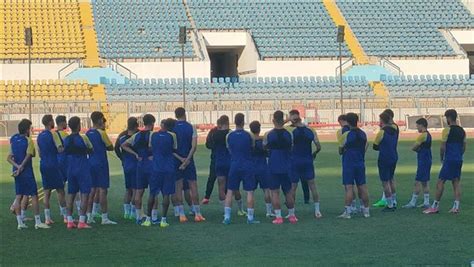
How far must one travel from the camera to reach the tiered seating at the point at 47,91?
2125 inches

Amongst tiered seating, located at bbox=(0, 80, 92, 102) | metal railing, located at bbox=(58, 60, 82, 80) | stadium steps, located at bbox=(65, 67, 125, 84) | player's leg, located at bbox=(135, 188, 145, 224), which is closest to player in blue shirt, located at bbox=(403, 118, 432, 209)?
player's leg, located at bbox=(135, 188, 145, 224)

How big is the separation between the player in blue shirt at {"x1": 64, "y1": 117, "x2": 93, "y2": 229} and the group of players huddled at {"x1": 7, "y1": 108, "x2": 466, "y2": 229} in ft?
0.05

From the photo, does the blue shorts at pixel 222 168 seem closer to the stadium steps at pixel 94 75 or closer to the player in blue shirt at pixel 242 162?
the player in blue shirt at pixel 242 162

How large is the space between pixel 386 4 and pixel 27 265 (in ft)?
197

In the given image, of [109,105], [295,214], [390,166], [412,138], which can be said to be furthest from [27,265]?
[109,105]

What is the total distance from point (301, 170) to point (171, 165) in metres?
2.49

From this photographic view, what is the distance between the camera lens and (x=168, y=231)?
1549cm

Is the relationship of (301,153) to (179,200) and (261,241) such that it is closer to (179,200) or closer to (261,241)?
(179,200)

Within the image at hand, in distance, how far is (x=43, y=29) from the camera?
205 ft

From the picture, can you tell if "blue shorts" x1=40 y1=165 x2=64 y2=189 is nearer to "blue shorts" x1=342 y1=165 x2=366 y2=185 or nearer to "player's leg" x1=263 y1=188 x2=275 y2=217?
"player's leg" x1=263 y1=188 x2=275 y2=217

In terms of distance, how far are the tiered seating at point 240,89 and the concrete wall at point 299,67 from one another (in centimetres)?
189

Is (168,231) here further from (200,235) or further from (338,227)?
(338,227)

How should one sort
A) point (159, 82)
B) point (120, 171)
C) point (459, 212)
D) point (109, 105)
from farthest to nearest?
point (159, 82)
point (109, 105)
point (120, 171)
point (459, 212)

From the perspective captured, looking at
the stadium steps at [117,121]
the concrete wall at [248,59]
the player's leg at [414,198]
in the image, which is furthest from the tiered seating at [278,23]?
the player's leg at [414,198]
